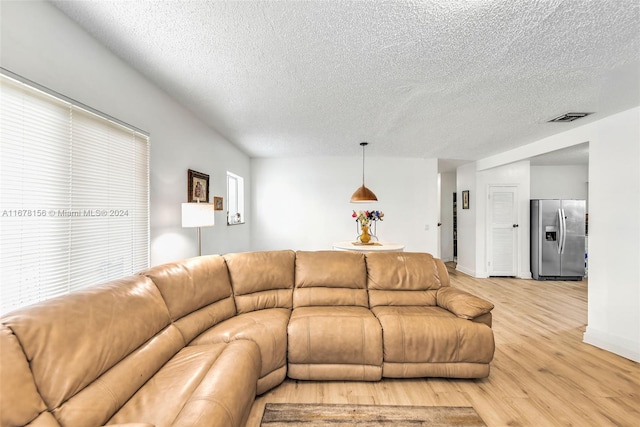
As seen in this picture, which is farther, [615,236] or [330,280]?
[615,236]

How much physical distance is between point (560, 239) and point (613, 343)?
3234mm

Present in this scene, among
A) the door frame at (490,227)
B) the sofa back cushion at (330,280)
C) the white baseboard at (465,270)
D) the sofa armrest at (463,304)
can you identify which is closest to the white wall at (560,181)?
the door frame at (490,227)

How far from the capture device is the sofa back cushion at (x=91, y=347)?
0.99 metres

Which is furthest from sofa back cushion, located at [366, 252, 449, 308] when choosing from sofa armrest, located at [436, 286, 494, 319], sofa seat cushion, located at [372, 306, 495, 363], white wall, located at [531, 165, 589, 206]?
white wall, located at [531, 165, 589, 206]

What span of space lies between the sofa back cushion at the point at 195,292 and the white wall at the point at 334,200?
3.12 meters

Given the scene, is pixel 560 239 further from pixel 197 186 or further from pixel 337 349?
pixel 197 186

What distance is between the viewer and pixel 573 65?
1956mm

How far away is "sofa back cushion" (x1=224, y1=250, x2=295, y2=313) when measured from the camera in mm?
2445

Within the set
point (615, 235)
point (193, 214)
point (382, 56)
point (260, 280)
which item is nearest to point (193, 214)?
point (193, 214)

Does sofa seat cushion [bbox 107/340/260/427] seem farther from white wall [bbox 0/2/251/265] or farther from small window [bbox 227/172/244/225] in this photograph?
small window [bbox 227/172/244/225]

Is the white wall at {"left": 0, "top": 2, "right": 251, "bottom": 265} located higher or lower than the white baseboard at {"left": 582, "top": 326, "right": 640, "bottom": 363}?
higher

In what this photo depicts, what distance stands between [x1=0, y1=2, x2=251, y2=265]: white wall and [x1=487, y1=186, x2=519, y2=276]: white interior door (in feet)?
17.5

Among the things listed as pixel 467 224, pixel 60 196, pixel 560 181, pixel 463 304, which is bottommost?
pixel 463 304

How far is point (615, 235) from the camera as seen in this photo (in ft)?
9.01
